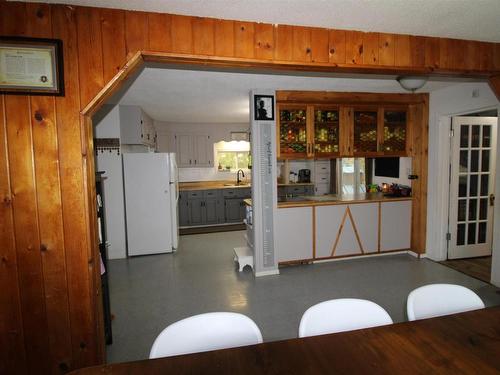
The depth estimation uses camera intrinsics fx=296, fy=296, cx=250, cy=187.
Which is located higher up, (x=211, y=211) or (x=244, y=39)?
(x=244, y=39)

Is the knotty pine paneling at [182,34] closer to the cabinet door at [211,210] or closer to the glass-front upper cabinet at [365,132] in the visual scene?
the glass-front upper cabinet at [365,132]

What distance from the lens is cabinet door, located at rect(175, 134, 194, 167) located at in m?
6.44

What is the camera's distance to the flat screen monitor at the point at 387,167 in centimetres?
499

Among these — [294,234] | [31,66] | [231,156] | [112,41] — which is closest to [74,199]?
[31,66]

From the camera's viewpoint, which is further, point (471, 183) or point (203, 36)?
Result: point (471, 183)

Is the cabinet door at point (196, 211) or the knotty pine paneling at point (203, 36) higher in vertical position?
the knotty pine paneling at point (203, 36)

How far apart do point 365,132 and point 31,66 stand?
3.91m

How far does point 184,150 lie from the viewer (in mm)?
6496

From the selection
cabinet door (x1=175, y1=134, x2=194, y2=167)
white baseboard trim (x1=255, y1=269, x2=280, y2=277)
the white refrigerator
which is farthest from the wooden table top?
cabinet door (x1=175, y1=134, x2=194, y2=167)

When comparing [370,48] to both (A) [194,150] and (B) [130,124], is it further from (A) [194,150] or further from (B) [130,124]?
(A) [194,150]

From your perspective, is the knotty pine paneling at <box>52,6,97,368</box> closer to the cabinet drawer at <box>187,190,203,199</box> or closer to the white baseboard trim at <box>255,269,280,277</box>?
the white baseboard trim at <box>255,269,280,277</box>

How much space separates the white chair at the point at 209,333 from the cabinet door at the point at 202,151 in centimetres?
546

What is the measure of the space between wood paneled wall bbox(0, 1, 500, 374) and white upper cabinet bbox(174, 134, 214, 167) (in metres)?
4.71

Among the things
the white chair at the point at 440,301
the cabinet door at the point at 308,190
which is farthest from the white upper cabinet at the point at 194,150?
the white chair at the point at 440,301
